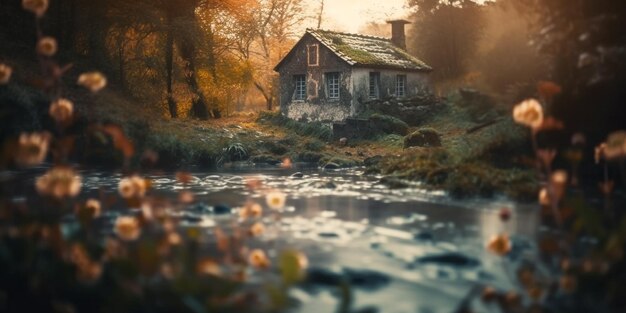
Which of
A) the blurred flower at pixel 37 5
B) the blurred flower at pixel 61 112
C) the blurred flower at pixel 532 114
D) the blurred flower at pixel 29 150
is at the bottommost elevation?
the blurred flower at pixel 29 150

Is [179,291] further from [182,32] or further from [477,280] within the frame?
[182,32]

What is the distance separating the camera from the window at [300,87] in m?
41.7

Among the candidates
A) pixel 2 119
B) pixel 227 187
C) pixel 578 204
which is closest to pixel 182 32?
pixel 227 187

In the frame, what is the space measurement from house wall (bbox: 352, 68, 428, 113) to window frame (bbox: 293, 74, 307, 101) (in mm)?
4044

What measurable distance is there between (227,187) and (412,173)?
205 inches

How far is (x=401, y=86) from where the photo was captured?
42312mm

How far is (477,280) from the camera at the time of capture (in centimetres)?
753

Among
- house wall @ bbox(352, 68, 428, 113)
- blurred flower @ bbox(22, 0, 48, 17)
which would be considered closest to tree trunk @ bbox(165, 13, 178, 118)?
house wall @ bbox(352, 68, 428, 113)

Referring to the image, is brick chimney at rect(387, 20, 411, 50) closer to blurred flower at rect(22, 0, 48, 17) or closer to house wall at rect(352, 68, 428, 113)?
house wall at rect(352, 68, 428, 113)

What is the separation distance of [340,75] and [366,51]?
9.83 ft

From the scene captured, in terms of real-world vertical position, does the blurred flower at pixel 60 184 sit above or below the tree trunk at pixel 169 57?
below

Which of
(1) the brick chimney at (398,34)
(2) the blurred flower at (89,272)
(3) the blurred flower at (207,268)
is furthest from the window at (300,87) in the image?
(2) the blurred flower at (89,272)

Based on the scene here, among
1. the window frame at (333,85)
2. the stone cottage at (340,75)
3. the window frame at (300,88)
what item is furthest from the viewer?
the window frame at (300,88)

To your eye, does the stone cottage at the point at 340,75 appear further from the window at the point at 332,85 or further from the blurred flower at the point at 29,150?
the blurred flower at the point at 29,150
